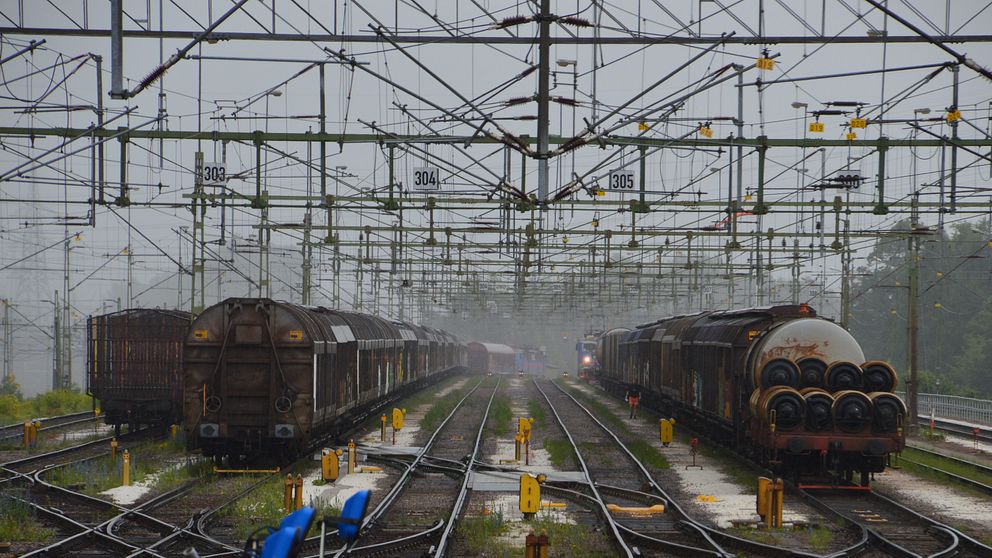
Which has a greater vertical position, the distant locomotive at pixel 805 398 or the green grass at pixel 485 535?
the distant locomotive at pixel 805 398

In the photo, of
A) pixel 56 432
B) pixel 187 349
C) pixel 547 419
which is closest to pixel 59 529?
pixel 187 349

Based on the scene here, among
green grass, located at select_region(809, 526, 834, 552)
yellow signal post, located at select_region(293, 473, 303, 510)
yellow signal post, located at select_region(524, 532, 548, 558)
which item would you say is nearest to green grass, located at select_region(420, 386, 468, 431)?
yellow signal post, located at select_region(293, 473, 303, 510)

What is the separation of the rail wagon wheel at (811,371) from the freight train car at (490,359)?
73657mm

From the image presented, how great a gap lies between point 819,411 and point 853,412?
0.58m

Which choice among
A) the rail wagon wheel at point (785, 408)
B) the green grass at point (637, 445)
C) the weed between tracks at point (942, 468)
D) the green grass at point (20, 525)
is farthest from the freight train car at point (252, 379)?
the weed between tracks at point (942, 468)

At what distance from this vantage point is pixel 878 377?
60.7 feet

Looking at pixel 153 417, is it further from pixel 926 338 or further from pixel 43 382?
pixel 43 382

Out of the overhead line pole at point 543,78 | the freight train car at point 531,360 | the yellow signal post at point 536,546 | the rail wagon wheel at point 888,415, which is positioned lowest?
the freight train car at point 531,360

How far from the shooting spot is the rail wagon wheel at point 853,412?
1784cm

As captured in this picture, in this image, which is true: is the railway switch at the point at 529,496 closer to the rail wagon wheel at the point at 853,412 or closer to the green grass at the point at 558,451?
the rail wagon wheel at the point at 853,412

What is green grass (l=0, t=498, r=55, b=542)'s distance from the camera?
13414mm

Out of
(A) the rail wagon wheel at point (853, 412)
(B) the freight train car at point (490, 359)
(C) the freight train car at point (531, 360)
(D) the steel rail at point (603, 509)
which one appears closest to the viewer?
(D) the steel rail at point (603, 509)

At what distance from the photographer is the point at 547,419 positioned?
35.0 metres

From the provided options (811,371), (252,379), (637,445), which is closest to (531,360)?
(637,445)
